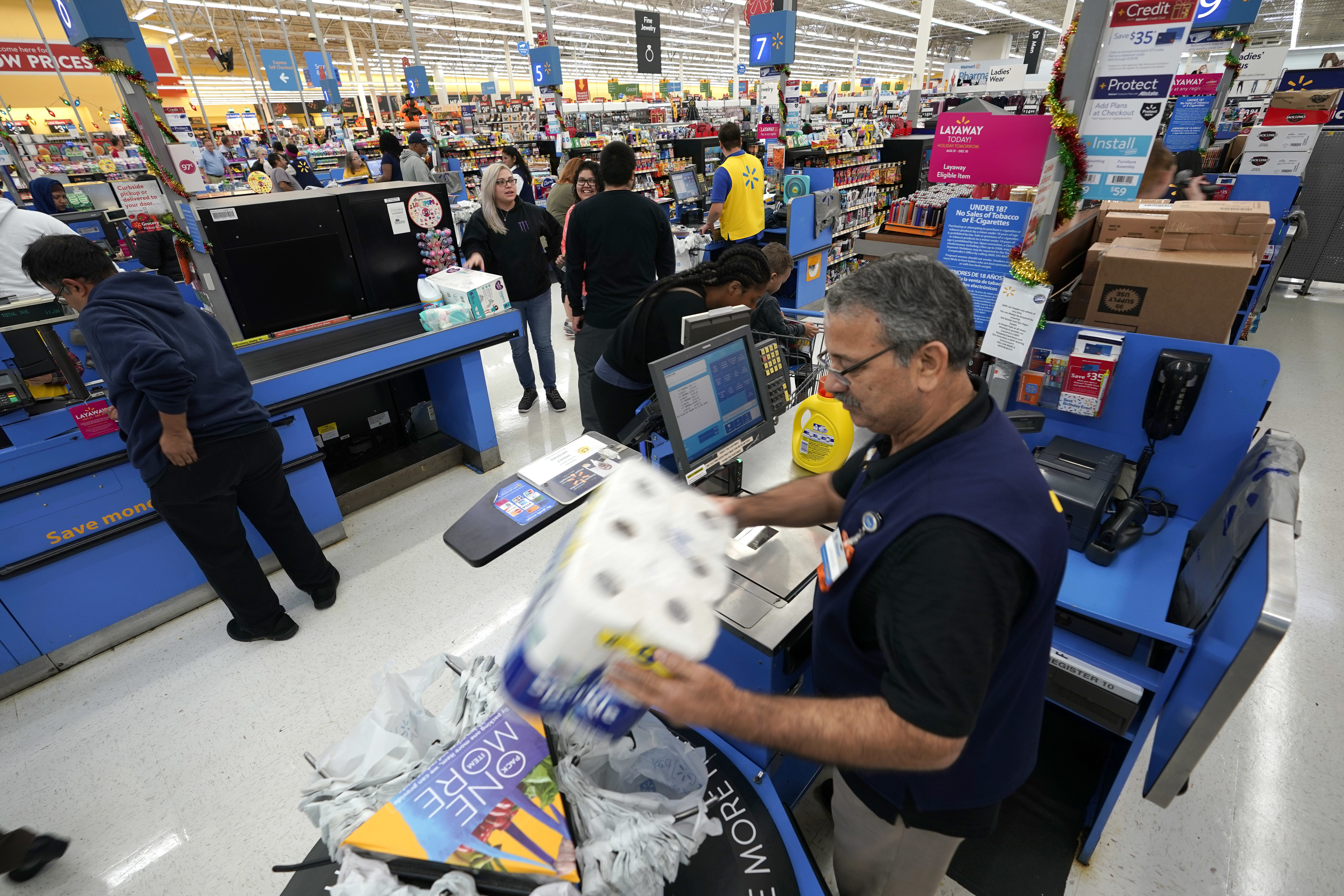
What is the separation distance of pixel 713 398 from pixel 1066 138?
1.58m

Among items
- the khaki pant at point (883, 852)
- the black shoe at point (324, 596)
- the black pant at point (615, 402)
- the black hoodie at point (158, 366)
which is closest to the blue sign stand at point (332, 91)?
the black hoodie at point (158, 366)

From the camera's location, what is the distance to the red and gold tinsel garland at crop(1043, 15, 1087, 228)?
6.66ft

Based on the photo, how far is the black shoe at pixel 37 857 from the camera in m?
1.83

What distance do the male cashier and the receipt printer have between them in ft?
2.97

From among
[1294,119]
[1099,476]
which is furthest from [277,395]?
[1294,119]

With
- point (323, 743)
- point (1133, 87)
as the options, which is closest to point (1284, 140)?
point (1133, 87)

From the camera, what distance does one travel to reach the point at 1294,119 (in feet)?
21.1

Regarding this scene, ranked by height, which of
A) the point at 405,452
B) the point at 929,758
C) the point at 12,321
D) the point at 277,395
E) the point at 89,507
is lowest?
the point at 405,452

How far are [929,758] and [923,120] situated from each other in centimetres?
1500

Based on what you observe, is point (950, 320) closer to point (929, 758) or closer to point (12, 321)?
point (929, 758)

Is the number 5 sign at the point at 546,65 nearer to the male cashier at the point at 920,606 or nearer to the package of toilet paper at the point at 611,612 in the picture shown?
the male cashier at the point at 920,606

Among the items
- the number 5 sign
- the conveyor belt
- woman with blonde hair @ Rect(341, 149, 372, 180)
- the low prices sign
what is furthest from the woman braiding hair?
woman with blonde hair @ Rect(341, 149, 372, 180)

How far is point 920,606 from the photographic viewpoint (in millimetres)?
817

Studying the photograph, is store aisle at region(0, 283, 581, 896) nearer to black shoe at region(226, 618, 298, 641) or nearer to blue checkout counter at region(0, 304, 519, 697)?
black shoe at region(226, 618, 298, 641)
